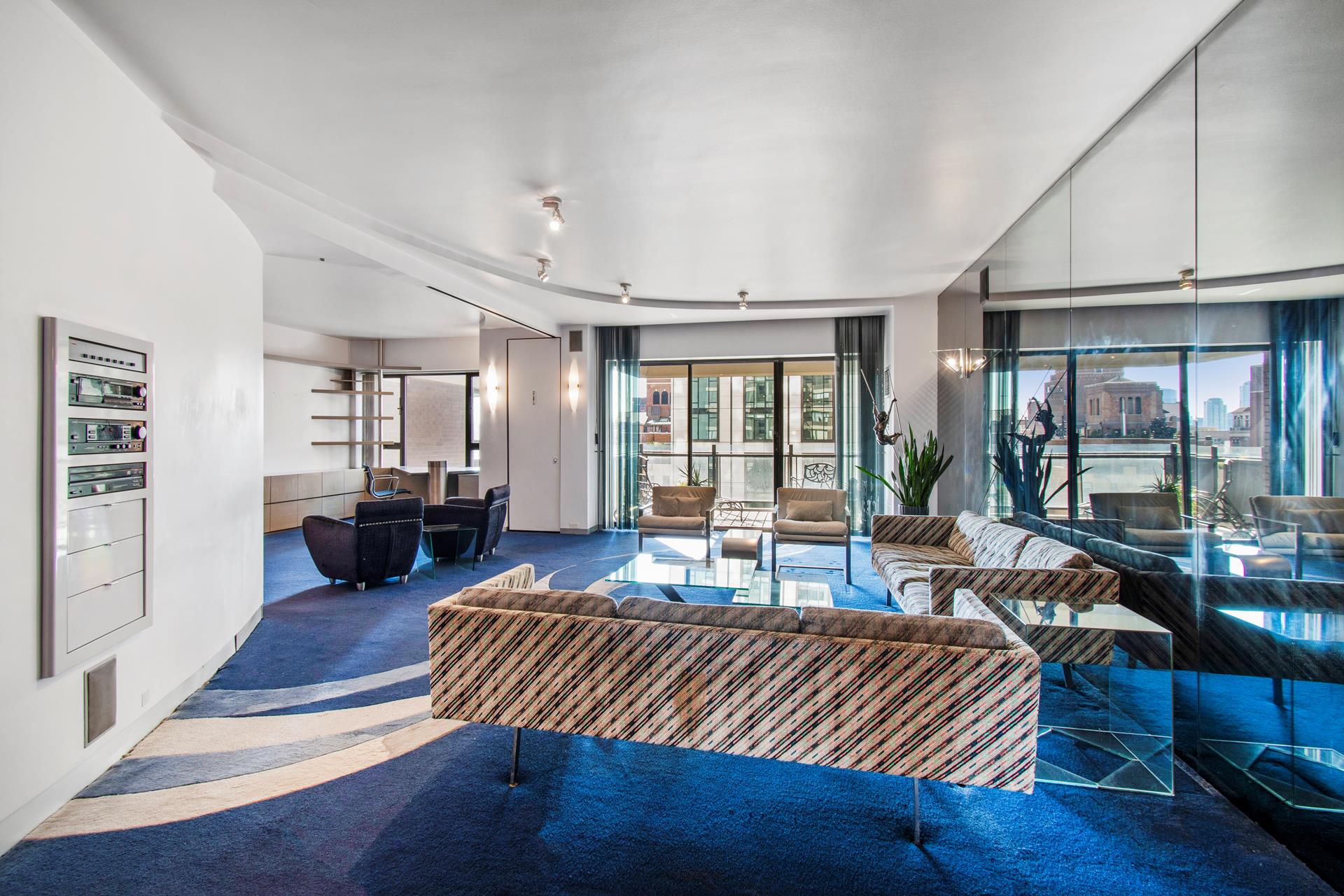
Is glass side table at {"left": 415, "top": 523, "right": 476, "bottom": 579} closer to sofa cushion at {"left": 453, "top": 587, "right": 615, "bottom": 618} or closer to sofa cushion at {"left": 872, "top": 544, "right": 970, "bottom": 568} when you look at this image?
sofa cushion at {"left": 453, "top": 587, "right": 615, "bottom": 618}

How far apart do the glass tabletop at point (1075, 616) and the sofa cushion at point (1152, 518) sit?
0.38m

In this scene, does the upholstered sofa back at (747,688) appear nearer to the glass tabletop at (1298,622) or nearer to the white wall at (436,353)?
the glass tabletop at (1298,622)

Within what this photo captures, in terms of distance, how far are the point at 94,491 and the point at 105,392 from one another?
369mm

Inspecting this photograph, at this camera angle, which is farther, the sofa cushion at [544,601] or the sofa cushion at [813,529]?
the sofa cushion at [813,529]

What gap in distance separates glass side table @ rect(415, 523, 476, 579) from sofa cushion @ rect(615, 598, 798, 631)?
3.69 m

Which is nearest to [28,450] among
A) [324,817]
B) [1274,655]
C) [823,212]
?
[324,817]

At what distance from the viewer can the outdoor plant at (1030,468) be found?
3312mm

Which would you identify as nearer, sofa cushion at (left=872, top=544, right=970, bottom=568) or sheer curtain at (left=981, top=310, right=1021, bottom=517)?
sheer curtain at (left=981, top=310, right=1021, bottom=517)

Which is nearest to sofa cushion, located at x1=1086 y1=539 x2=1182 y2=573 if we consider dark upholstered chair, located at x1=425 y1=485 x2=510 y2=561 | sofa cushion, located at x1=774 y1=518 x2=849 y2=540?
sofa cushion, located at x1=774 y1=518 x2=849 y2=540

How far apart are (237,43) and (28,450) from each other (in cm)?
154

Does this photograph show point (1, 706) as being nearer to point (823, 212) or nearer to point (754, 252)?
point (823, 212)

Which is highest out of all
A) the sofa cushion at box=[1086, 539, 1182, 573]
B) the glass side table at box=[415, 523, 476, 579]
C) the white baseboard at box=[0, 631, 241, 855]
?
the sofa cushion at box=[1086, 539, 1182, 573]

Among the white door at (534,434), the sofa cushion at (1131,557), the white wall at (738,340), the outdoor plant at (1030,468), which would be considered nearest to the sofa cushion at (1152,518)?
the sofa cushion at (1131,557)

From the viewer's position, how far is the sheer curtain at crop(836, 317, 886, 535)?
6.73m
